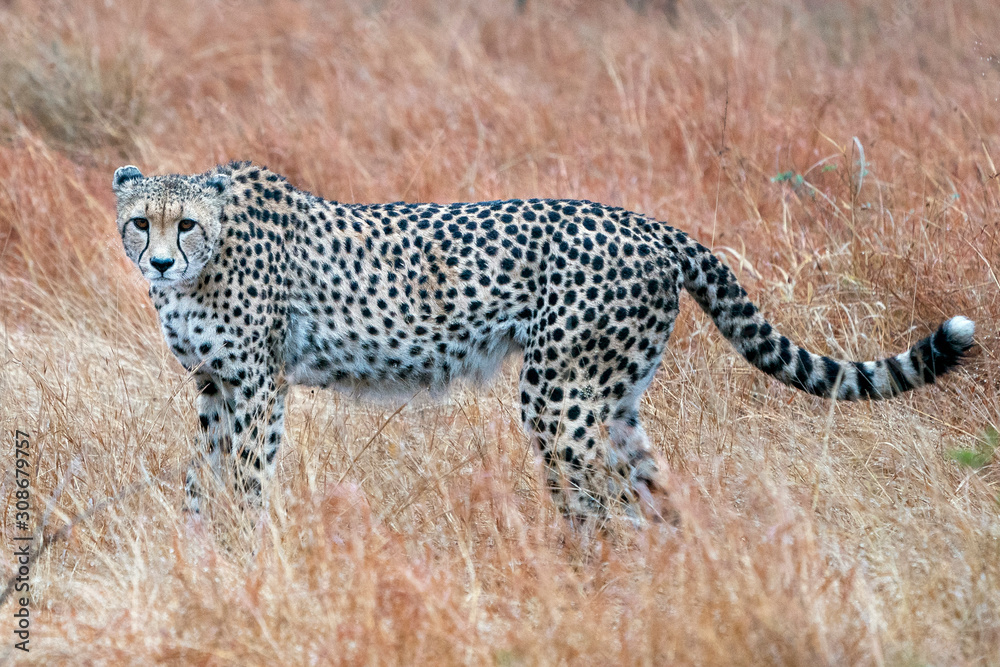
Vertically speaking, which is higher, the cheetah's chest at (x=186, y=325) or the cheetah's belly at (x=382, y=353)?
the cheetah's chest at (x=186, y=325)

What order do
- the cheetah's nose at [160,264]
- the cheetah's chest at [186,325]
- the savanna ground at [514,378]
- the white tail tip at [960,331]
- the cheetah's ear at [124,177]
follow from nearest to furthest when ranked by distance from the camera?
1. the savanna ground at [514,378]
2. the white tail tip at [960,331]
3. the cheetah's nose at [160,264]
4. the cheetah's chest at [186,325]
5. the cheetah's ear at [124,177]

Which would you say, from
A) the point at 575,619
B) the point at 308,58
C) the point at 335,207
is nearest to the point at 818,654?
the point at 575,619

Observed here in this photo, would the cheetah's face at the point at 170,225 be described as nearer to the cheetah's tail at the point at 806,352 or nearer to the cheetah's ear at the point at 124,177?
the cheetah's ear at the point at 124,177

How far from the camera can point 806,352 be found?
10.9 feet

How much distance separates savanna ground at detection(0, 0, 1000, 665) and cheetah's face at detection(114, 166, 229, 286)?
457 millimetres

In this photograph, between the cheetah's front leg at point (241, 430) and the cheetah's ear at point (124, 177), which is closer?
the cheetah's front leg at point (241, 430)

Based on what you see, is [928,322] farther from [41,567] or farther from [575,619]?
[41,567]

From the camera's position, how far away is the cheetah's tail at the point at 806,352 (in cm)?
312

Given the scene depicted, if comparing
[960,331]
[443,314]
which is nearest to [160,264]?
[443,314]

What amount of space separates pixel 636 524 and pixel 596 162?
335 centimetres

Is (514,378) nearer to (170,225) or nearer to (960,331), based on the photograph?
(170,225)

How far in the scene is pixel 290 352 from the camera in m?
3.53

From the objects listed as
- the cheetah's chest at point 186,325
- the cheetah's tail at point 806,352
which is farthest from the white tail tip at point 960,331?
the cheetah's chest at point 186,325

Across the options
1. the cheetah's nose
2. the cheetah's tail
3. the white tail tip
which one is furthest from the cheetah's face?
the white tail tip
